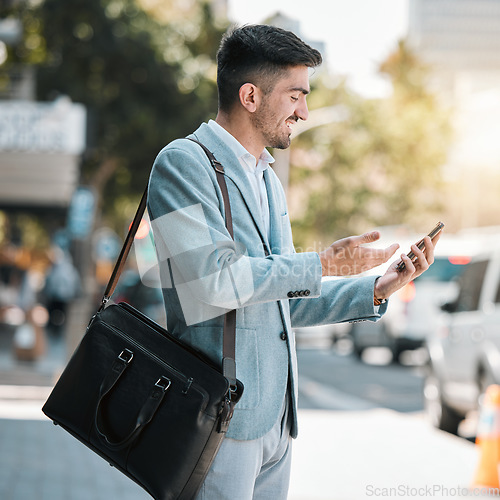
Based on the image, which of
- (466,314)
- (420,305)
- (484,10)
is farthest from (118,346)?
(484,10)

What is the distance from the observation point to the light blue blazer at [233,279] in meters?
2.25

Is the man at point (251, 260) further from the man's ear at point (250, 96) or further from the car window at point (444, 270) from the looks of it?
the car window at point (444, 270)

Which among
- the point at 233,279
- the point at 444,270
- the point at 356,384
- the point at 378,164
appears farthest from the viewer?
the point at 378,164

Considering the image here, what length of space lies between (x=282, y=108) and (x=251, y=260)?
0.44 meters

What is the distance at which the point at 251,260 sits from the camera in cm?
226

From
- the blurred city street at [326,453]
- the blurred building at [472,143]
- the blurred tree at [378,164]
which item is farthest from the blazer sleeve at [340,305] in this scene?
the blurred building at [472,143]

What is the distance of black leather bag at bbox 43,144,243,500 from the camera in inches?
87.5

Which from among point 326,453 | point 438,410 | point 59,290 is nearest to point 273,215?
point 326,453

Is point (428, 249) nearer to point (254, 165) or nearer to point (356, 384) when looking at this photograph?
point (254, 165)

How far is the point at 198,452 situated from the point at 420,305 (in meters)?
14.1

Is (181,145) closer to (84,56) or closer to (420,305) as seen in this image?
(420,305)

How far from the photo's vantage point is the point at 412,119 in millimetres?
41312

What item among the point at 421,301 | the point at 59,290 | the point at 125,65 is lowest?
the point at 59,290

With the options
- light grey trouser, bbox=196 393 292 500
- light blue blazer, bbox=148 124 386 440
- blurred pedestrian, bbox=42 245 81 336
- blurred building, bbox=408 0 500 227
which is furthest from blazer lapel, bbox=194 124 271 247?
blurred building, bbox=408 0 500 227
